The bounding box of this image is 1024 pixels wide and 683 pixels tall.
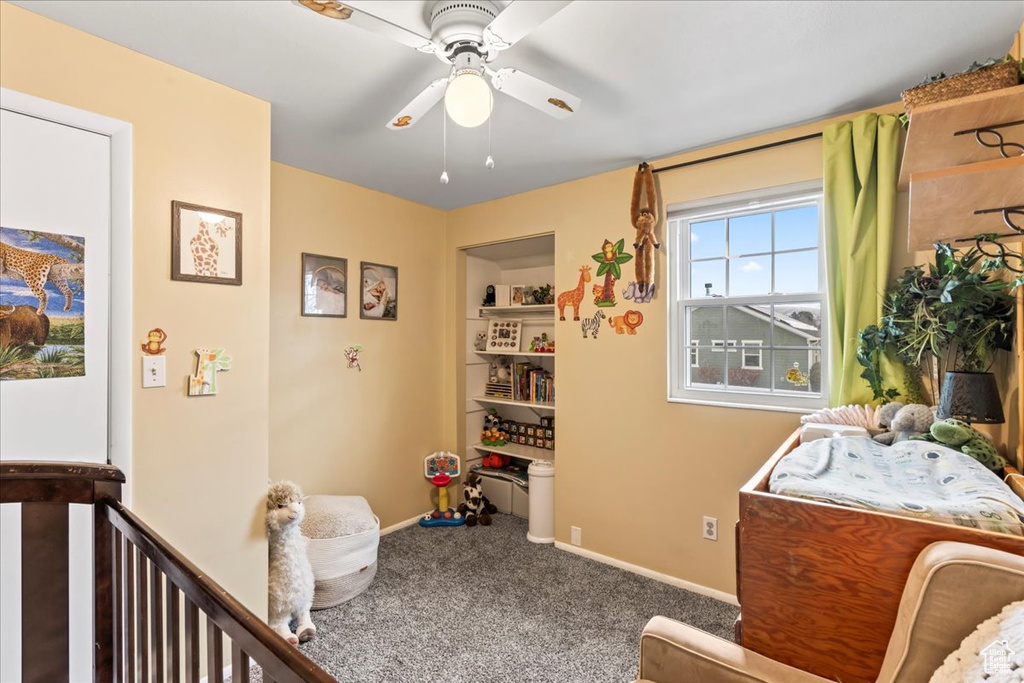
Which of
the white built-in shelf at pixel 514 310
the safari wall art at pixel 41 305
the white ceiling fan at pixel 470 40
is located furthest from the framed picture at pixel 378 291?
the white ceiling fan at pixel 470 40

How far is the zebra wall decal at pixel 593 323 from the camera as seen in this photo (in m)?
2.89

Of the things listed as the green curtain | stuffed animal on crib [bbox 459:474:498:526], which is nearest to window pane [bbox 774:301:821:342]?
the green curtain

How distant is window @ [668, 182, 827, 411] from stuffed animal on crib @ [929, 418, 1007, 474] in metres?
0.91

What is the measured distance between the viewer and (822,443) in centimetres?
147

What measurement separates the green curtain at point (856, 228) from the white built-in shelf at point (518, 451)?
1.97m

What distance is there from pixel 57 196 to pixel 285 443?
64.4 inches

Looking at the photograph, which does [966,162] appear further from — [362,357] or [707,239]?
[362,357]

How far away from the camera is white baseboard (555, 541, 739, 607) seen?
2.43 m

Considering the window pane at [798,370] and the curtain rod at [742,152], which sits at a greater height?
the curtain rod at [742,152]

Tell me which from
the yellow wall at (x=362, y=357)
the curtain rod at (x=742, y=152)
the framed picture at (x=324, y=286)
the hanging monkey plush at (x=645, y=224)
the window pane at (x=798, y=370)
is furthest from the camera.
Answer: the framed picture at (x=324, y=286)

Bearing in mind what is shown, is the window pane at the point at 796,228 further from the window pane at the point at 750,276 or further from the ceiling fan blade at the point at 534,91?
the ceiling fan blade at the point at 534,91

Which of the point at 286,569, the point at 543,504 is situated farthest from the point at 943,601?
the point at 543,504

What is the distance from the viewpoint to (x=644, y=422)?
270 cm

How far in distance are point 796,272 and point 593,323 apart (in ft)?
3.66
